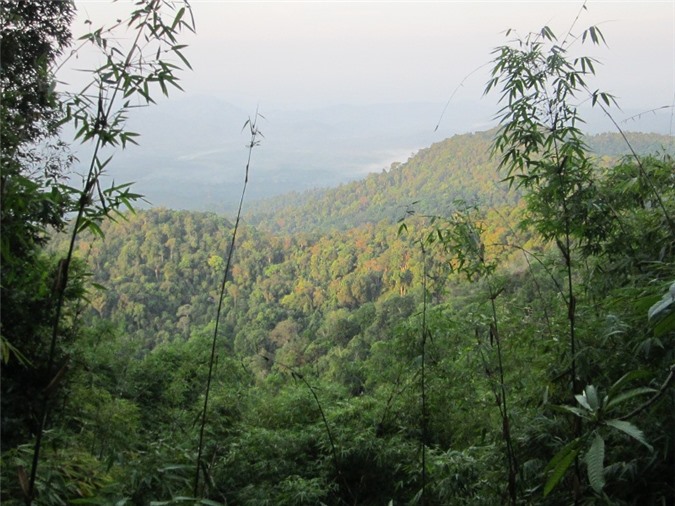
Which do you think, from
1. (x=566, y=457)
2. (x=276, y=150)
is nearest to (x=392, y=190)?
(x=276, y=150)

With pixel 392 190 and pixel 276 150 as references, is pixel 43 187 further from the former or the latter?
pixel 276 150

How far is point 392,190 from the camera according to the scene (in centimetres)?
3925

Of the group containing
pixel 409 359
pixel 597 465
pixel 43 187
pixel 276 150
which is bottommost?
pixel 409 359

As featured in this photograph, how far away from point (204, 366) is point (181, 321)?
584 inches

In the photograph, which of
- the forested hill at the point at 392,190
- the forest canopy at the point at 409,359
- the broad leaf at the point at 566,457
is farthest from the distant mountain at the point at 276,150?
the broad leaf at the point at 566,457

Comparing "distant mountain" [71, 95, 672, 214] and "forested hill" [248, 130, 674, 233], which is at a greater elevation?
"distant mountain" [71, 95, 672, 214]

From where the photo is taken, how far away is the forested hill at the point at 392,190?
33.3 metres

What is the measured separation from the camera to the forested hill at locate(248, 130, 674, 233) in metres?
33.3

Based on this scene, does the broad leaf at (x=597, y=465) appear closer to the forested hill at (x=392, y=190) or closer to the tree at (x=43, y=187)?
the tree at (x=43, y=187)

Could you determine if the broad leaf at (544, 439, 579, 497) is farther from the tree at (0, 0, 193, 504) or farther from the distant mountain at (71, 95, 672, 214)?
the distant mountain at (71, 95, 672, 214)

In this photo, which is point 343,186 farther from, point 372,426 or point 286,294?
point 372,426

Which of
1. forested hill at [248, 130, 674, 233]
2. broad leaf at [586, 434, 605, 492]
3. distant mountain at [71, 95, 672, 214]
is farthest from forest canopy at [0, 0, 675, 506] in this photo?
forested hill at [248, 130, 674, 233]

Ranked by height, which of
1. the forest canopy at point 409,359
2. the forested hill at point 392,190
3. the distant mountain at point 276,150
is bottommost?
the forest canopy at point 409,359

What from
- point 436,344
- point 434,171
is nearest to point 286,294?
point 434,171
